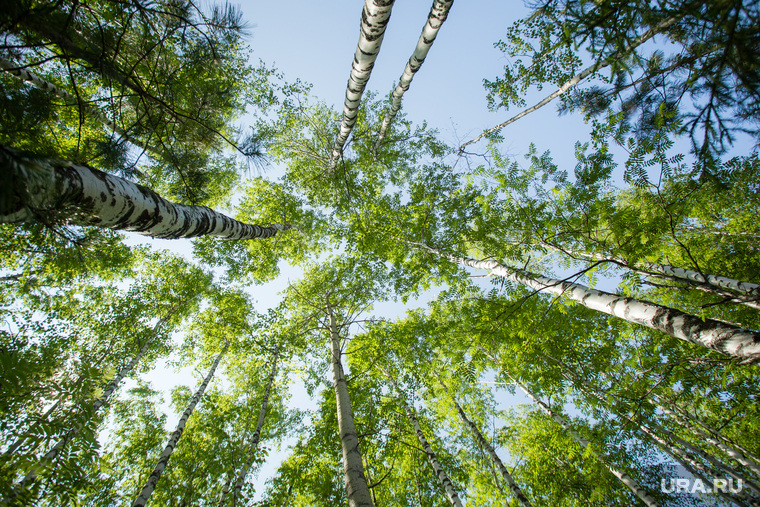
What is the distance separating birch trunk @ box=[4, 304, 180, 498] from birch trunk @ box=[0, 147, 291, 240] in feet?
6.46

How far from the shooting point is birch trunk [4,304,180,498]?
2.26 m

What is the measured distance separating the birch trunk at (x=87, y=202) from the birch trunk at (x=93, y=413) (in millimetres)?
1968

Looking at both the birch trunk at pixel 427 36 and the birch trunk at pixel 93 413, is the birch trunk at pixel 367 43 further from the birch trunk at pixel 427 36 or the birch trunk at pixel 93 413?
the birch trunk at pixel 93 413

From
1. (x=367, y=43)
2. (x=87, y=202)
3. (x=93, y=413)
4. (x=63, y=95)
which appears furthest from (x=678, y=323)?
(x=63, y=95)

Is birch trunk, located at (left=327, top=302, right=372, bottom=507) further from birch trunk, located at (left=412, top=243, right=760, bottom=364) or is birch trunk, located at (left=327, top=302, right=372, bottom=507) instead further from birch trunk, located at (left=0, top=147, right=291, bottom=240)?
birch trunk, located at (left=0, top=147, right=291, bottom=240)

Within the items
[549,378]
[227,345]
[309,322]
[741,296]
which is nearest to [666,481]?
[549,378]

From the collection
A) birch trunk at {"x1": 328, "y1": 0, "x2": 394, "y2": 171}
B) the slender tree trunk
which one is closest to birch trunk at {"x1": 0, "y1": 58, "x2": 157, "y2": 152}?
birch trunk at {"x1": 328, "y1": 0, "x2": 394, "y2": 171}

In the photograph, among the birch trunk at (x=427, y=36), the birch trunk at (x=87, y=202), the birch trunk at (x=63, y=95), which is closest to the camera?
the birch trunk at (x=87, y=202)

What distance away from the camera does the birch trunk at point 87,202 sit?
839mm

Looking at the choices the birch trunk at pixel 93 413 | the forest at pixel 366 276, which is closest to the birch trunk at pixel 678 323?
the forest at pixel 366 276

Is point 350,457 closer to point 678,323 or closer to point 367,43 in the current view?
point 678,323

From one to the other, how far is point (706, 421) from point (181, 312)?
16.6 meters

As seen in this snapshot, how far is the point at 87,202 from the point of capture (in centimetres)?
173

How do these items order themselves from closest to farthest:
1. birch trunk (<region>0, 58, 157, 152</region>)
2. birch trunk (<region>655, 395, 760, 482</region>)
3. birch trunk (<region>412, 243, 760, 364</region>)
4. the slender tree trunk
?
birch trunk (<region>412, 243, 760, 364</region>) → birch trunk (<region>0, 58, 157, 152</region>) → birch trunk (<region>655, 395, 760, 482</region>) → the slender tree trunk
